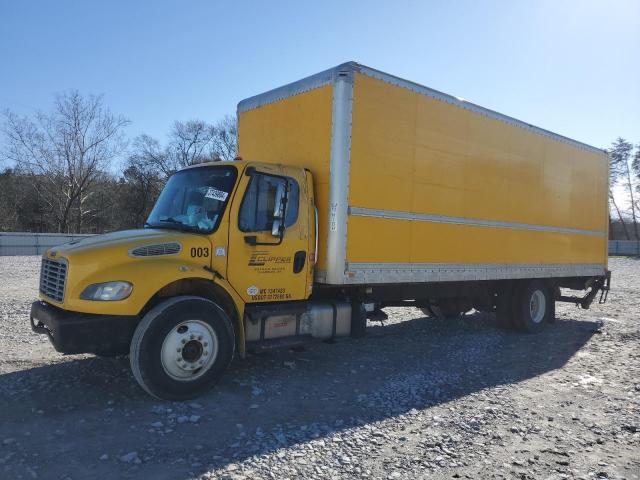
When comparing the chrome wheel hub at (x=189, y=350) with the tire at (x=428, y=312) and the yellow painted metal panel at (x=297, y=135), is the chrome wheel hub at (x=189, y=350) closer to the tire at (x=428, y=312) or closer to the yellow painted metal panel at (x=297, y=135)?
the yellow painted metal panel at (x=297, y=135)

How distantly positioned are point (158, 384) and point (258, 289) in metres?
1.56

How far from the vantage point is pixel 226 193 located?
5.66 m

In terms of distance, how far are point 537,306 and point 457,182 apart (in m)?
4.01

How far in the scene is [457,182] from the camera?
7.71 m

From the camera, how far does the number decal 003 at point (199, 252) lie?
17.6 feet

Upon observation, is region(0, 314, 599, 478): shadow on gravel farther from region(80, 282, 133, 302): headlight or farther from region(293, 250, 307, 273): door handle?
region(293, 250, 307, 273): door handle

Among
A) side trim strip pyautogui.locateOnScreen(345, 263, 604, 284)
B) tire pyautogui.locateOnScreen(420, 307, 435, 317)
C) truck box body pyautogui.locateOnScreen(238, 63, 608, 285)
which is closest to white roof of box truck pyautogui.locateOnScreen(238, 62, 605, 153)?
truck box body pyautogui.locateOnScreen(238, 63, 608, 285)

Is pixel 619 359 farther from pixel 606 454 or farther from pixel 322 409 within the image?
pixel 322 409

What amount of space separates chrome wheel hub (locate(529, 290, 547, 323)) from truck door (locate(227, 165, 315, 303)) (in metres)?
5.80

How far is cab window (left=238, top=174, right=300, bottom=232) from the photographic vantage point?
18.7 ft

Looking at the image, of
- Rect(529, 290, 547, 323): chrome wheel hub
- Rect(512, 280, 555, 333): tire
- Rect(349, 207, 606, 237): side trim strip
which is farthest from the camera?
Rect(529, 290, 547, 323): chrome wheel hub

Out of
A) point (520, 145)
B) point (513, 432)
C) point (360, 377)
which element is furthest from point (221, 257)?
point (520, 145)

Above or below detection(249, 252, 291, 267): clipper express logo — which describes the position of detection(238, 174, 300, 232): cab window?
above

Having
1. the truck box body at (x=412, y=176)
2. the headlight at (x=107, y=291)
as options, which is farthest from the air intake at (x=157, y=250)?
the truck box body at (x=412, y=176)
